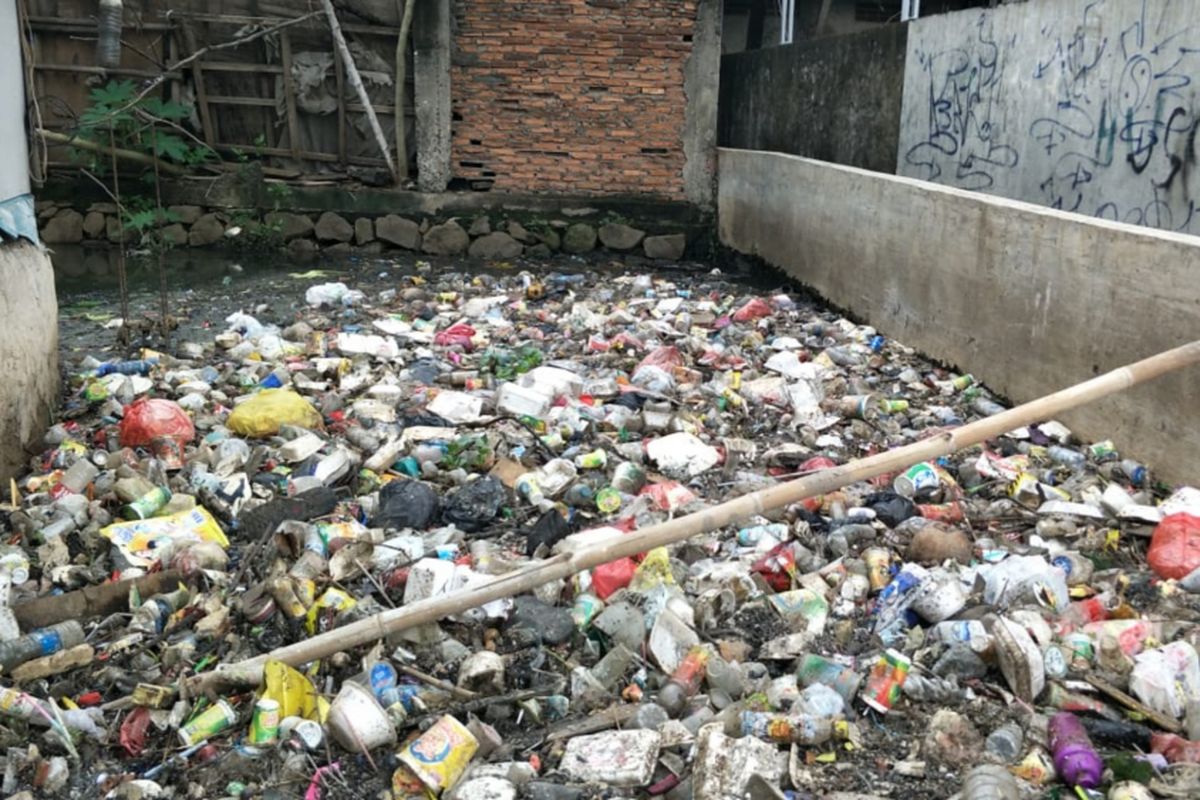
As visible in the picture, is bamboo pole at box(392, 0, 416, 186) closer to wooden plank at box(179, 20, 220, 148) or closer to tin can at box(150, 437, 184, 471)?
wooden plank at box(179, 20, 220, 148)

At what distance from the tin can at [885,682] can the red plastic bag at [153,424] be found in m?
3.20

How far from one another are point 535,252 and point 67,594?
809 cm

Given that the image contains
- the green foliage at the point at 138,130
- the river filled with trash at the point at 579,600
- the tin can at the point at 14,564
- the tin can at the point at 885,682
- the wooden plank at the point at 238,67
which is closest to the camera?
the river filled with trash at the point at 579,600

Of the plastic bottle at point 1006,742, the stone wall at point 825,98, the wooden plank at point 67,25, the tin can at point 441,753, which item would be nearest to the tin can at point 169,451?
the tin can at point 441,753

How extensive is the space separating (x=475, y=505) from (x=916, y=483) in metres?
1.74

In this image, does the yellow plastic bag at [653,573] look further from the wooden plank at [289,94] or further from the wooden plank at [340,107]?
the wooden plank at [289,94]

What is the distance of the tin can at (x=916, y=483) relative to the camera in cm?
420

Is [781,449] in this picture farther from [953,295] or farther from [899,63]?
[899,63]

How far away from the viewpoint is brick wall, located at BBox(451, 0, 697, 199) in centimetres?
1074

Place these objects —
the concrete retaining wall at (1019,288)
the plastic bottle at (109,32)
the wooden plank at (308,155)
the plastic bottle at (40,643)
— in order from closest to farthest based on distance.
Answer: the plastic bottle at (40,643), the concrete retaining wall at (1019,288), the plastic bottle at (109,32), the wooden plank at (308,155)

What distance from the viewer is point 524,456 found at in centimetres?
463

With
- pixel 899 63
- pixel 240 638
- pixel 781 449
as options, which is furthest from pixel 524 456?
pixel 899 63

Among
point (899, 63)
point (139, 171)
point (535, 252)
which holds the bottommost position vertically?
point (535, 252)

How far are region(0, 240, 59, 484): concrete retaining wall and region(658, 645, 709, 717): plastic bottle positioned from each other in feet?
9.51
